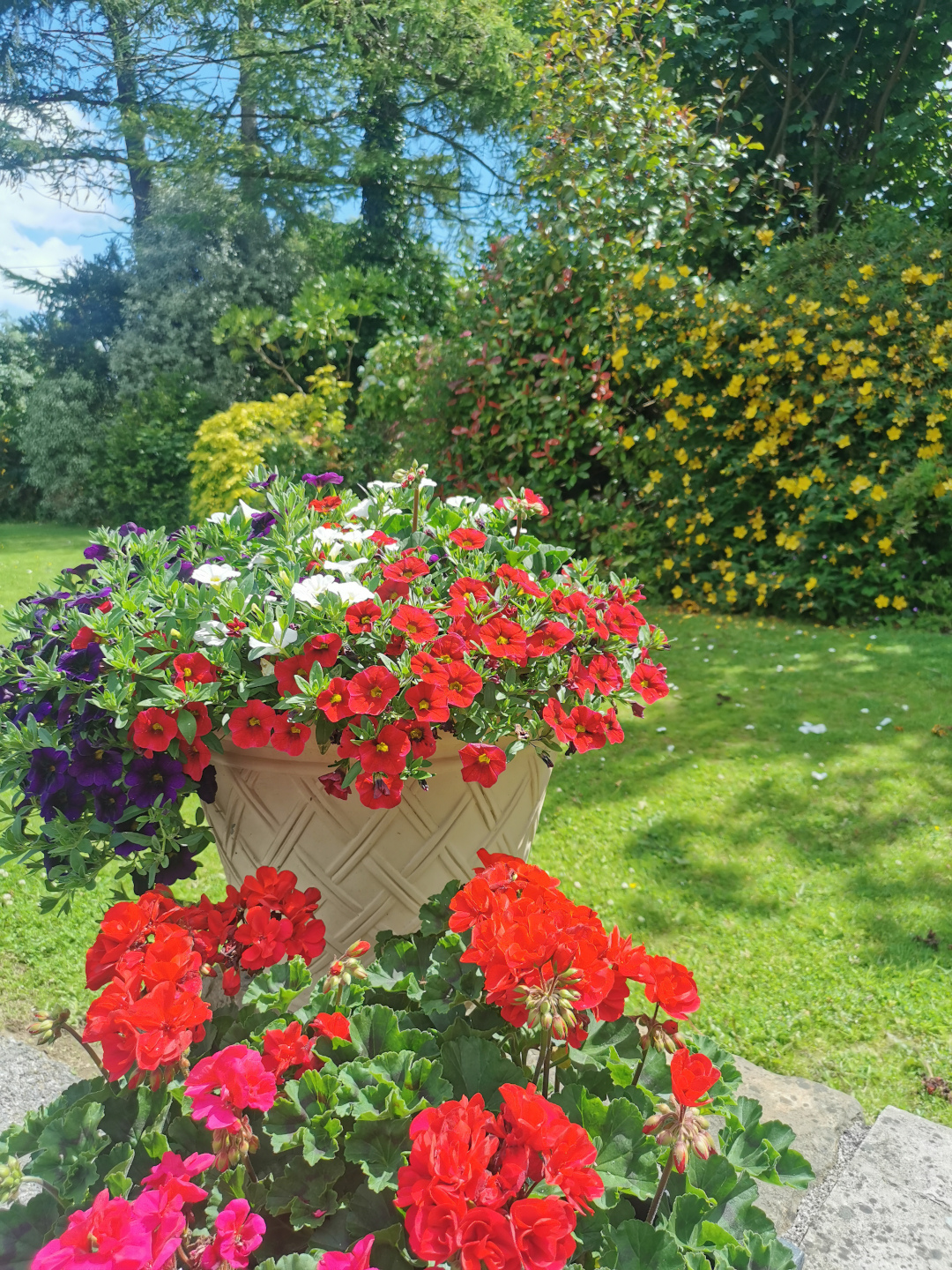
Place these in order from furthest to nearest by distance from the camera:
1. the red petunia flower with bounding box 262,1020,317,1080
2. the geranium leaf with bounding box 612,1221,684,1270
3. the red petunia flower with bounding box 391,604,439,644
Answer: the red petunia flower with bounding box 391,604,439,644, the red petunia flower with bounding box 262,1020,317,1080, the geranium leaf with bounding box 612,1221,684,1270

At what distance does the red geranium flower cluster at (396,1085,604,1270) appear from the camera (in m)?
0.74

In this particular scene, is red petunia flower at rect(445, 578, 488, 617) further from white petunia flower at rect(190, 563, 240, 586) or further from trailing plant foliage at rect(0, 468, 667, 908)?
white petunia flower at rect(190, 563, 240, 586)

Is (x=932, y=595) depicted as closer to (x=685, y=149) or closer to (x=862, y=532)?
(x=862, y=532)

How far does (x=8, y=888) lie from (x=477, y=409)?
461 centimetres

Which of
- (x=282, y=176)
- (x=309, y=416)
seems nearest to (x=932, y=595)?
(x=309, y=416)

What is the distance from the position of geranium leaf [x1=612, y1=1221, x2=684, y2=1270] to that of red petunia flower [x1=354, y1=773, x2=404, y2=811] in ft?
2.19

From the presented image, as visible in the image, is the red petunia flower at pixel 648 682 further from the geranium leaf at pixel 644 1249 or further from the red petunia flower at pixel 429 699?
the geranium leaf at pixel 644 1249

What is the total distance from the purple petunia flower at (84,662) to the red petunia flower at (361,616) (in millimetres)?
432

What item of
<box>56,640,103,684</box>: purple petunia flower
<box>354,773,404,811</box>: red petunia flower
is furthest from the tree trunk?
<box>354,773,404,811</box>: red petunia flower

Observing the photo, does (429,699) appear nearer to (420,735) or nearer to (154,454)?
(420,735)

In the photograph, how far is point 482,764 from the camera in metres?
1.40

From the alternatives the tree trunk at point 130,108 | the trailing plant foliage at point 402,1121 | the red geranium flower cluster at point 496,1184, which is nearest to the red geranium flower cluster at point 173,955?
the trailing plant foliage at point 402,1121

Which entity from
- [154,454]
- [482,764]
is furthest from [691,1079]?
[154,454]

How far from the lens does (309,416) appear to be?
8141 millimetres
